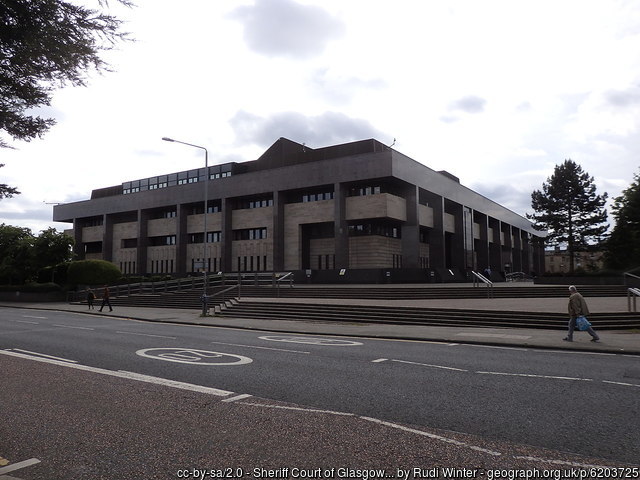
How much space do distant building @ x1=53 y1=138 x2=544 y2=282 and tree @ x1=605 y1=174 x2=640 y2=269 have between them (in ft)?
47.0

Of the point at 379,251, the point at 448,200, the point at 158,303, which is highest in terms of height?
the point at 448,200

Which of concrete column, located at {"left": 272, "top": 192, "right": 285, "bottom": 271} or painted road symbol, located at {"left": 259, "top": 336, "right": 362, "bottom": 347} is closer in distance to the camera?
painted road symbol, located at {"left": 259, "top": 336, "right": 362, "bottom": 347}

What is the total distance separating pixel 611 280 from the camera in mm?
31859

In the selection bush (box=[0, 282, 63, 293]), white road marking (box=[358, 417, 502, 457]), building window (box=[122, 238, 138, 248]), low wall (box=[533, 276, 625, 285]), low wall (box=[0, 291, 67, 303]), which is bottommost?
low wall (box=[0, 291, 67, 303])

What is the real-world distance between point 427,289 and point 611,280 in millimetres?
14603

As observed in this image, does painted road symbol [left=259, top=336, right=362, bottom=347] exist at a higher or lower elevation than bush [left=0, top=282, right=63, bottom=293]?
lower

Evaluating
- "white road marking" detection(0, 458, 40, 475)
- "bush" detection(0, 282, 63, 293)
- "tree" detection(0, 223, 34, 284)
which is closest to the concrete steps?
"white road marking" detection(0, 458, 40, 475)

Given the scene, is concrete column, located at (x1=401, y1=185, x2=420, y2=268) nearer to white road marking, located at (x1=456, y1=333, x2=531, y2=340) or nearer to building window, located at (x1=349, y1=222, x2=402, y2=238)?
building window, located at (x1=349, y1=222, x2=402, y2=238)

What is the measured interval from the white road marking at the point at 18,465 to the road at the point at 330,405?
0.34ft

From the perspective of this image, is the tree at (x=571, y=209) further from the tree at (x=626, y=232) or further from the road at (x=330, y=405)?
the road at (x=330, y=405)

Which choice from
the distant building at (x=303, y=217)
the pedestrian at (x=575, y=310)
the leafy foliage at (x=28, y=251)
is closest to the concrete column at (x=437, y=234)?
the distant building at (x=303, y=217)

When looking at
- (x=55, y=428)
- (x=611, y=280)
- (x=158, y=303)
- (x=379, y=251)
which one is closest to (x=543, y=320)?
(x=55, y=428)

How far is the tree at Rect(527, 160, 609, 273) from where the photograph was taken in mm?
51000

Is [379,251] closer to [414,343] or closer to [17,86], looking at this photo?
[414,343]
